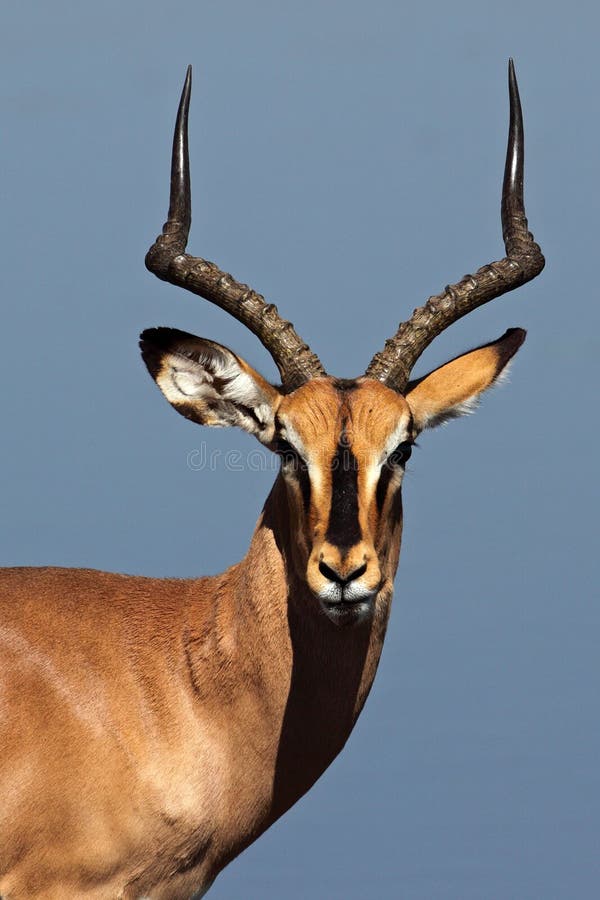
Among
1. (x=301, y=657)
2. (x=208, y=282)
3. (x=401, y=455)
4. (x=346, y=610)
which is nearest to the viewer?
(x=346, y=610)

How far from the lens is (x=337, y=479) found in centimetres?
913

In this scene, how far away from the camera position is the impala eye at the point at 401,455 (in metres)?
9.42

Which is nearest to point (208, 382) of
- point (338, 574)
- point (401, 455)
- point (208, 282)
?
point (208, 282)

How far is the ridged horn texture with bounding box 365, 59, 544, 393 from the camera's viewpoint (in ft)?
33.4

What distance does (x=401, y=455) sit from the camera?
375 inches

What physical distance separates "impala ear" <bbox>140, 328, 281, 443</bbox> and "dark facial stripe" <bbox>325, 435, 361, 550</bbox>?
858 millimetres

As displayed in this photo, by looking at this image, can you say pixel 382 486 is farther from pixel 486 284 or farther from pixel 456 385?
pixel 486 284

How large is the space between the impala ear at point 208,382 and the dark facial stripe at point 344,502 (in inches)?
33.8

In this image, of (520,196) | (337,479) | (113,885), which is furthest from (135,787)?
(520,196)

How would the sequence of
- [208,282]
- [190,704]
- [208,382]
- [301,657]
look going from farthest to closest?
[208,282] < [208,382] < [190,704] < [301,657]

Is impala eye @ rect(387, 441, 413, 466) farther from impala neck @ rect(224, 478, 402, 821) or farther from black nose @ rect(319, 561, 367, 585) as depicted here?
black nose @ rect(319, 561, 367, 585)

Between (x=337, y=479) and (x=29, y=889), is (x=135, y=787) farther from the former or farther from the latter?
(x=337, y=479)

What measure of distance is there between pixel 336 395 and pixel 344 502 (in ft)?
2.81

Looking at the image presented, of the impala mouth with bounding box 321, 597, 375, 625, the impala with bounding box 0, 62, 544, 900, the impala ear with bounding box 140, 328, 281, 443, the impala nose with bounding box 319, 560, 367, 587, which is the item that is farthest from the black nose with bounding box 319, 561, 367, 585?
the impala ear with bounding box 140, 328, 281, 443
